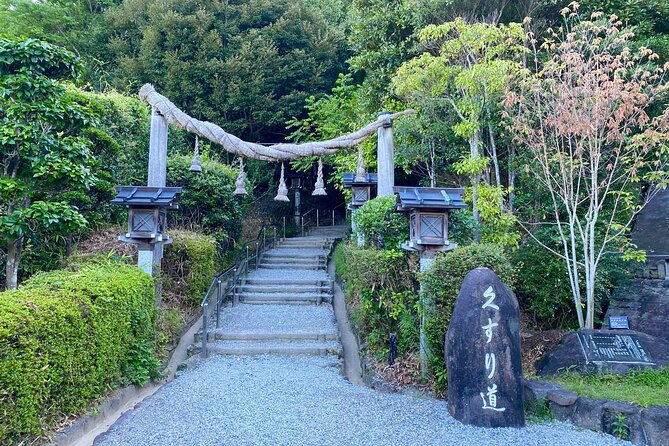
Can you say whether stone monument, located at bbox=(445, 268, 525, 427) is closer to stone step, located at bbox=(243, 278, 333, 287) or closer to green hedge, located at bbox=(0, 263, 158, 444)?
green hedge, located at bbox=(0, 263, 158, 444)

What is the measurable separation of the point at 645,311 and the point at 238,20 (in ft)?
44.9

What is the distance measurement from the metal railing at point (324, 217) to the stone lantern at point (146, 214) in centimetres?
1113

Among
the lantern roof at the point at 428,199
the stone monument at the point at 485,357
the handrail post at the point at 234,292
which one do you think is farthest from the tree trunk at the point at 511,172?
the handrail post at the point at 234,292

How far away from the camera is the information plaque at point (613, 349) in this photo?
525 centimetres

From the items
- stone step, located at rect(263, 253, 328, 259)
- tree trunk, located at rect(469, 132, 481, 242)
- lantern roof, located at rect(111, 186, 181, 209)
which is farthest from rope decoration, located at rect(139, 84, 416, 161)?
stone step, located at rect(263, 253, 328, 259)

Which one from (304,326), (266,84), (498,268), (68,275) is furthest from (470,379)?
(266,84)

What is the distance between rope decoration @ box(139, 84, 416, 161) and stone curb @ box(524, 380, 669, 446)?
4.93 metres

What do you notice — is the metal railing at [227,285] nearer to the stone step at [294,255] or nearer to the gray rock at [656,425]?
the stone step at [294,255]

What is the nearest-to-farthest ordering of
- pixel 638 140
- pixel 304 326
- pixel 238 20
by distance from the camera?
1. pixel 638 140
2. pixel 304 326
3. pixel 238 20

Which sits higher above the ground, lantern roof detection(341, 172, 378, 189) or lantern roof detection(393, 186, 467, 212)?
lantern roof detection(341, 172, 378, 189)

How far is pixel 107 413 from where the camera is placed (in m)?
4.29

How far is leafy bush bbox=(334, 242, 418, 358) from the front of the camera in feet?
18.1

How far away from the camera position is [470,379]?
405 cm

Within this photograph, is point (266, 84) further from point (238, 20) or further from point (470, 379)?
point (470, 379)
